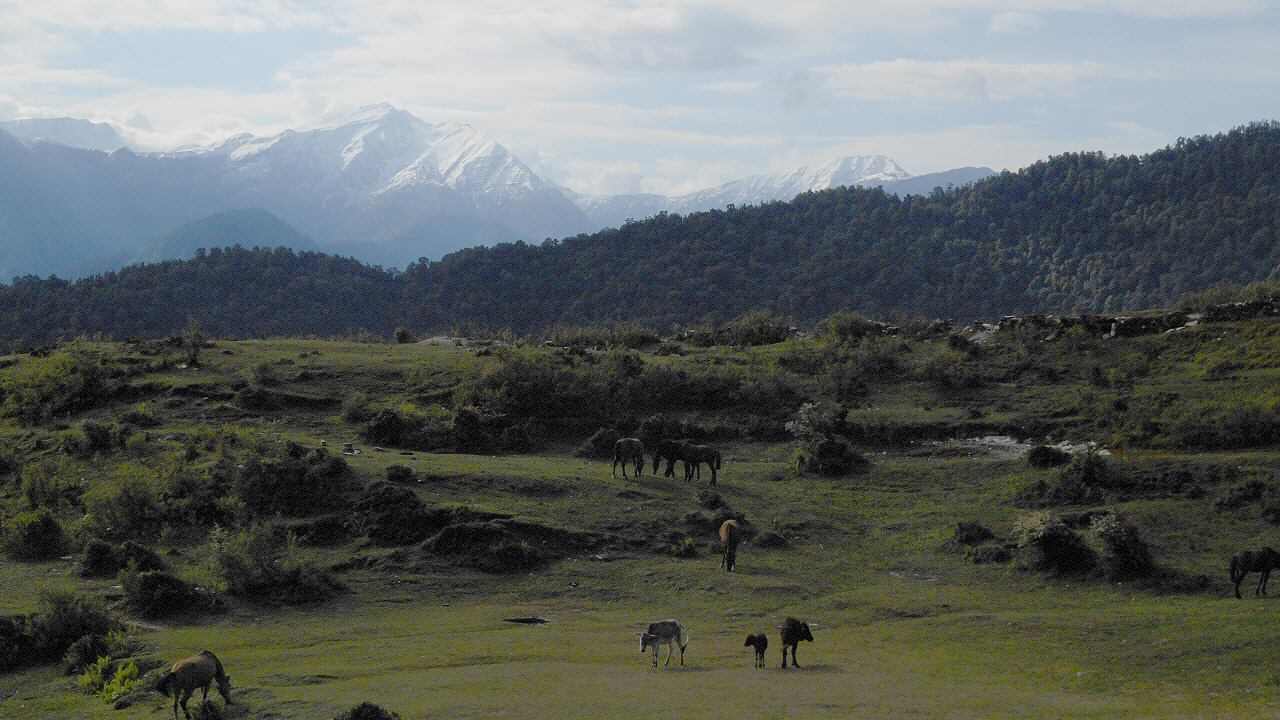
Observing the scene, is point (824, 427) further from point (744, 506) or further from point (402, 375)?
point (402, 375)

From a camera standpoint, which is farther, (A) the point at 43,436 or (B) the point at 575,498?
(A) the point at 43,436

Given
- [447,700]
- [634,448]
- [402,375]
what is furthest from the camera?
[402,375]

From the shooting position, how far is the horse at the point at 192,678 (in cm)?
1050

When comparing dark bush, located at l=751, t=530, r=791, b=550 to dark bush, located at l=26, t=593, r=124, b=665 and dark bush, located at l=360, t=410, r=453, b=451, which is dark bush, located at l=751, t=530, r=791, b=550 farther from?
dark bush, located at l=26, t=593, r=124, b=665

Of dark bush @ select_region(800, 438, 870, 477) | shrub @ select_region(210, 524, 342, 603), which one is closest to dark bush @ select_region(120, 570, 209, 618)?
shrub @ select_region(210, 524, 342, 603)

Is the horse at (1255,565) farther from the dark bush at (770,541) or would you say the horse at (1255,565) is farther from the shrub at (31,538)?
the shrub at (31,538)

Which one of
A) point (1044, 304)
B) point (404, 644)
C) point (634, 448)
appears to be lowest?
point (404, 644)

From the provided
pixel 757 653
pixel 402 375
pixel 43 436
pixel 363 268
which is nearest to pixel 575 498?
pixel 757 653

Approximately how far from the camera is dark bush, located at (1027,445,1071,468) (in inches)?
1063

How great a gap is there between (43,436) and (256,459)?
12.4 meters

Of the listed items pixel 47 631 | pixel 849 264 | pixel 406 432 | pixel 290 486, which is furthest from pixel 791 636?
pixel 849 264

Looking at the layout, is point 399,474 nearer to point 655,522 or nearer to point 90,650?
point 655,522

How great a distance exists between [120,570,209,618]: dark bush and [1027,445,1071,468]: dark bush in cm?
2471

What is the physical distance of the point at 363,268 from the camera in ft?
381
